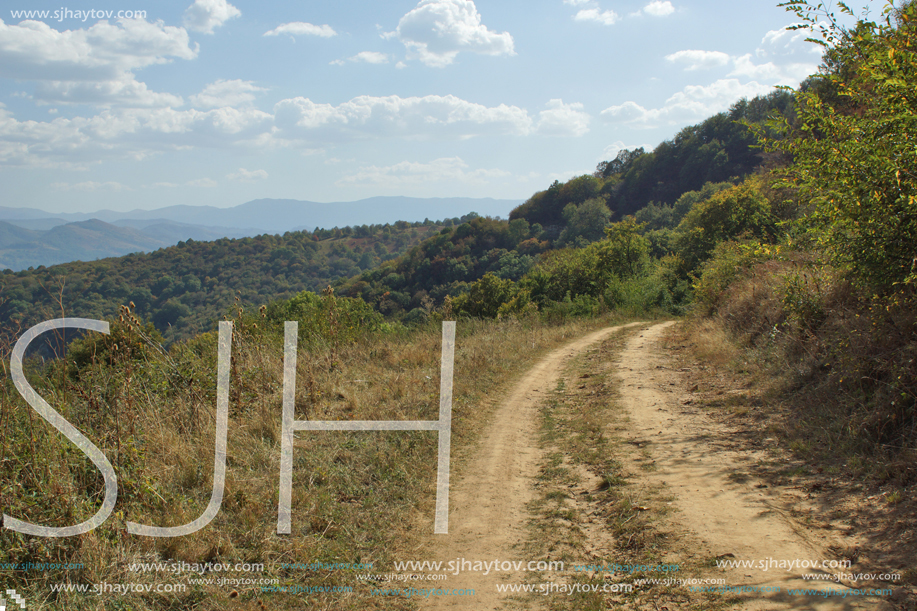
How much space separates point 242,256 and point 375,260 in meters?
42.3

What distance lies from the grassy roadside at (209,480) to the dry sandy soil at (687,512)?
0.43 metres

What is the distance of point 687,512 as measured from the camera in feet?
13.4

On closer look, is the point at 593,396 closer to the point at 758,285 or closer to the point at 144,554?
the point at 758,285

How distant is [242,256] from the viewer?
343 ft

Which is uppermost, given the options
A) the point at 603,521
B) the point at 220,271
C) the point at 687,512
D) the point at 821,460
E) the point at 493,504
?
the point at 220,271

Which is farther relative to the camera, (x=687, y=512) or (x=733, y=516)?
(x=687, y=512)

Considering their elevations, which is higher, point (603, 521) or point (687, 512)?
point (687, 512)

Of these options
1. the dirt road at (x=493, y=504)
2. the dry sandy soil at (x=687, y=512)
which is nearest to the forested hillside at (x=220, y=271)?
the dirt road at (x=493, y=504)

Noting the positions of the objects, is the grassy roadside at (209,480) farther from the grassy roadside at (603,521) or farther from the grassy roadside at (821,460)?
the grassy roadside at (821,460)

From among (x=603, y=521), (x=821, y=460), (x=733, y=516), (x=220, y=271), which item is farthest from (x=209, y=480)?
(x=220, y=271)

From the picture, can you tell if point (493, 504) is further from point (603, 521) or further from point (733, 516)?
point (733, 516)

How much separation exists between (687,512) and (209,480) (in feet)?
13.8

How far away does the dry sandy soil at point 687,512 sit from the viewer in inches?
125

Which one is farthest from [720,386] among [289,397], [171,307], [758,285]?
[171,307]
